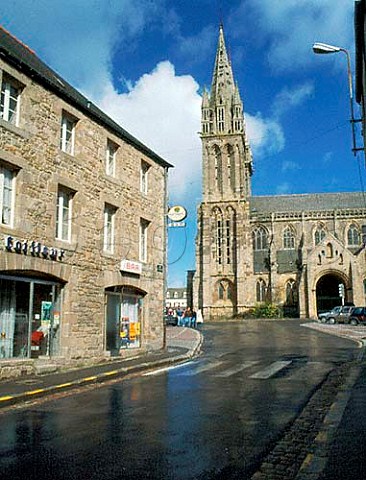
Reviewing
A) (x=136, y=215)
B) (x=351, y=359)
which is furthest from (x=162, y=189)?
(x=351, y=359)

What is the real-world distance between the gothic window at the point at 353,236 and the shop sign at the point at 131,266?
51.8 meters

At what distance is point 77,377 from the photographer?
11094 mm

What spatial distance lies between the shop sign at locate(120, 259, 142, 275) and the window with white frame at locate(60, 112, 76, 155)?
3991mm

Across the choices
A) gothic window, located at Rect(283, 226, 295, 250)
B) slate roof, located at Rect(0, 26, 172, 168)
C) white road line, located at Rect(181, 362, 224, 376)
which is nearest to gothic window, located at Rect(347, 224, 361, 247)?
gothic window, located at Rect(283, 226, 295, 250)

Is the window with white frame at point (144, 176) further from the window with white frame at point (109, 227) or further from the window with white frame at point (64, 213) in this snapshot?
the window with white frame at point (64, 213)

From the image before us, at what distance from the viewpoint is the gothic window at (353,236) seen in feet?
206

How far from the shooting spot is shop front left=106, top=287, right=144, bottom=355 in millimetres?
15297

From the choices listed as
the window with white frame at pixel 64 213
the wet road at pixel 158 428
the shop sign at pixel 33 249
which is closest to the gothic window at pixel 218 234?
the window with white frame at pixel 64 213

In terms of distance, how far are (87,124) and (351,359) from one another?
10.8 m

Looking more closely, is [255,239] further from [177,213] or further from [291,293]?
[177,213]

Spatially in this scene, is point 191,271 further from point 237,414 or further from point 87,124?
point 237,414

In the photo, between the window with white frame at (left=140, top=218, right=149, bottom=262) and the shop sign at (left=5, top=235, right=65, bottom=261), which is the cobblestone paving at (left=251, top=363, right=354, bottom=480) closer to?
the shop sign at (left=5, top=235, right=65, bottom=261)

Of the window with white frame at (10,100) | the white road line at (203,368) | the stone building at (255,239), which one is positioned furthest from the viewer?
the stone building at (255,239)

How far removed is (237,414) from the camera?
23.3 feet
